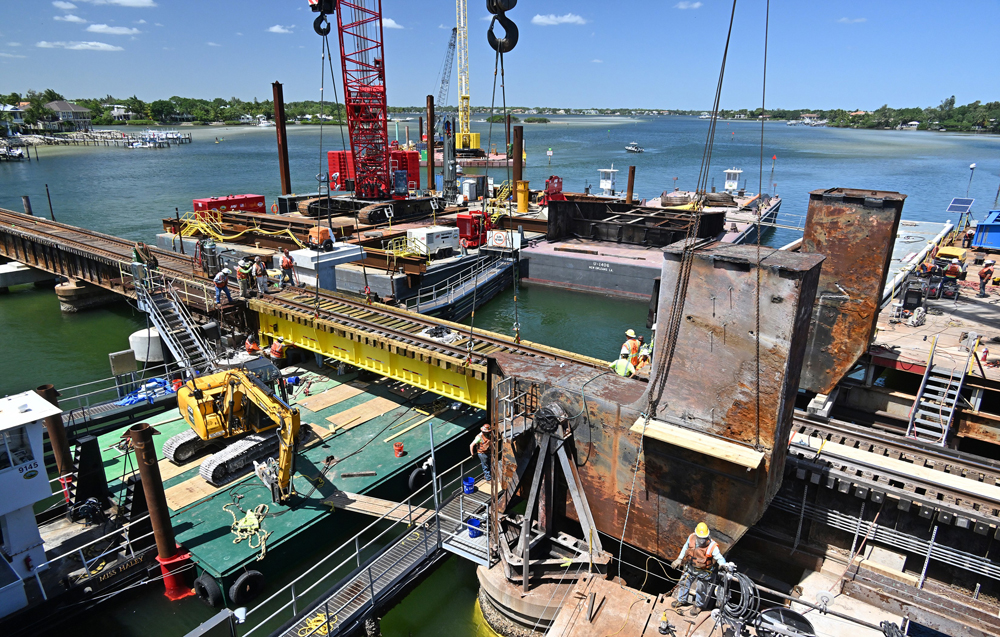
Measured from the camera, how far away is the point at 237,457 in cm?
1395

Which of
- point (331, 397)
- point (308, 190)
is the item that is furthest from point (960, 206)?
point (308, 190)

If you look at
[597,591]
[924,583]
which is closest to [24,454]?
[597,591]

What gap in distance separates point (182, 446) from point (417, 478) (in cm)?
627

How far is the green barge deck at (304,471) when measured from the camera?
39.3 ft

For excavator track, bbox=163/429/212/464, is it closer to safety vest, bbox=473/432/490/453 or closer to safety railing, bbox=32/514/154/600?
safety railing, bbox=32/514/154/600

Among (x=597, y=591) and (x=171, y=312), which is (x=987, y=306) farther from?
(x=171, y=312)

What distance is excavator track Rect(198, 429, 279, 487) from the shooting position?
13.6 metres

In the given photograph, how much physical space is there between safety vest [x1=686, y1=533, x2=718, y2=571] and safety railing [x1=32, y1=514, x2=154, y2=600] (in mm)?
10725

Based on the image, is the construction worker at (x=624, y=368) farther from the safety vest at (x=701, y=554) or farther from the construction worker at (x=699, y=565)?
the safety vest at (x=701, y=554)

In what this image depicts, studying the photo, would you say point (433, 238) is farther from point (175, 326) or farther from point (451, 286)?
point (175, 326)

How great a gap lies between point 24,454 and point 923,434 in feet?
65.3

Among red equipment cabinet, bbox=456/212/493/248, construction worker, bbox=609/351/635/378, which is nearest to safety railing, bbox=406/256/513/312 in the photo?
red equipment cabinet, bbox=456/212/493/248

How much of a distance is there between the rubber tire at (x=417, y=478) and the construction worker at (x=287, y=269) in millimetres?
10745

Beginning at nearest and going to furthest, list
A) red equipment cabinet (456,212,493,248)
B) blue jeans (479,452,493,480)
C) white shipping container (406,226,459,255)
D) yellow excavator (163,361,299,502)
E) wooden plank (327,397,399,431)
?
blue jeans (479,452,493,480) < yellow excavator (163,361,299,502) < wooden plank (327,397,399,431) < white shipping container (406,226,459,255) < red equipment cabinet (456,212,493,248)
